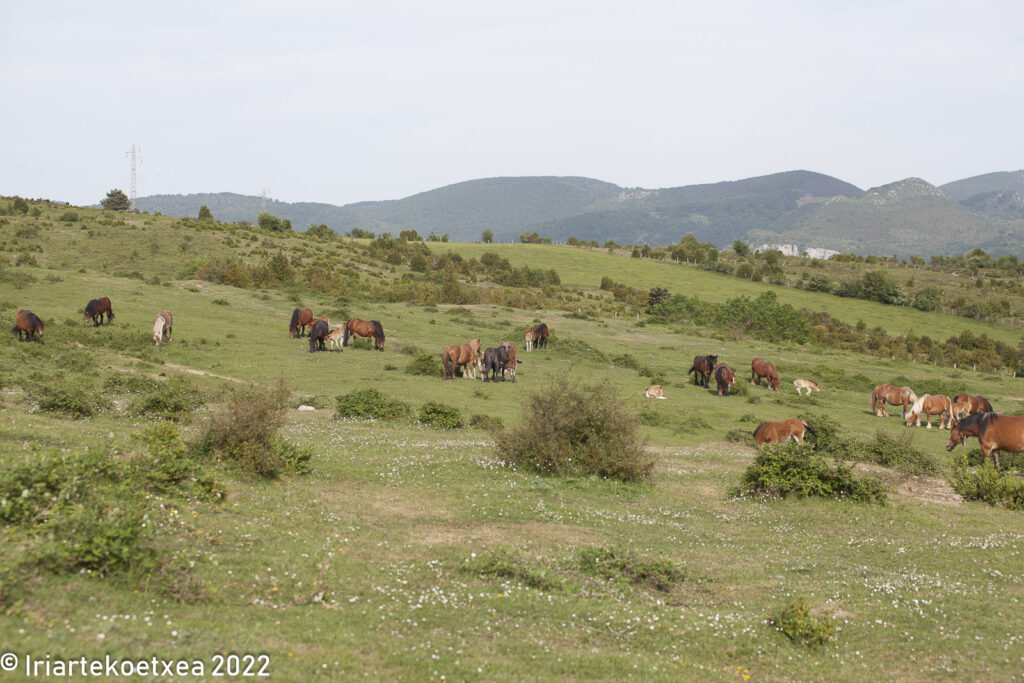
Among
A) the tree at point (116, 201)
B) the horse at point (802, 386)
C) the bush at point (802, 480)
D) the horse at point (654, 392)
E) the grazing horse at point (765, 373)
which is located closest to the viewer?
the bush at point (802, 480)

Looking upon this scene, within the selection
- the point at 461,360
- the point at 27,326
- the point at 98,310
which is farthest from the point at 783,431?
the point at 98,310

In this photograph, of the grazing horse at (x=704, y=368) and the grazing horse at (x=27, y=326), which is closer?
the grazing horse at (x=27, y=326)

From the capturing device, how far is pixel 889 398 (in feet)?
97.1

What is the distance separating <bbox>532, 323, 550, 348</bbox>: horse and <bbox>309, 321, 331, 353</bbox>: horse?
11784 millimetres

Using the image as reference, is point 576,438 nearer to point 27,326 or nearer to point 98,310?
point 27,326

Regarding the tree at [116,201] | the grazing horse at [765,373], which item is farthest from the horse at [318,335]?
the tree at [116,201]

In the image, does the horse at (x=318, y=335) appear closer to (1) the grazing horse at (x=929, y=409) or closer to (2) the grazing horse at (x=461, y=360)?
(2) the grazing horse at (x=461, y=360)

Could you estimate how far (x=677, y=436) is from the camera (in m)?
22.1

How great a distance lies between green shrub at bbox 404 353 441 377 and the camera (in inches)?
1160

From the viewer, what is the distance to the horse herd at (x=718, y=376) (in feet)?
58.2

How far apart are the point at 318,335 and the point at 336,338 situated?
1.32 metres

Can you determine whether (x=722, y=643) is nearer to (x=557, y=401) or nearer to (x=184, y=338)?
(x=557, y=401)

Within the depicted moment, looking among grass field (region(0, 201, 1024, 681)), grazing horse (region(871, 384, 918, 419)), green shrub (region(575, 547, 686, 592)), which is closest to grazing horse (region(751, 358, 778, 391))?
grazing horse (region(871, 384, 918, 419))

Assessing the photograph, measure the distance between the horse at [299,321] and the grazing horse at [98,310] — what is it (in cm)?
806
